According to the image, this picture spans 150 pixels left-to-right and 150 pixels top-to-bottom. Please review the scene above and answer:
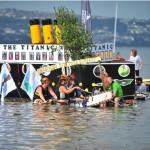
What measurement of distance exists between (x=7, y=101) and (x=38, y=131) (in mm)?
10366

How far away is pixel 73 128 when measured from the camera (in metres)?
27.2

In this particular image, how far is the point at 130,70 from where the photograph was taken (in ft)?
118

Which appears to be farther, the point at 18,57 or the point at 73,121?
the point at 18,57

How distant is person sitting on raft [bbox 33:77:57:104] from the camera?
3403 centimetres

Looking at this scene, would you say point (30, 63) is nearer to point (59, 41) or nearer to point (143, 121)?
point (59, 41)

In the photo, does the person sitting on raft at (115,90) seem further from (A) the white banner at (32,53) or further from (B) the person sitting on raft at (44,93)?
(A) the white banner at (32,53)

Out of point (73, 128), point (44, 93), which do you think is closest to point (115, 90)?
point (44, 93)

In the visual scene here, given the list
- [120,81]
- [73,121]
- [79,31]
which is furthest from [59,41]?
[73,121]

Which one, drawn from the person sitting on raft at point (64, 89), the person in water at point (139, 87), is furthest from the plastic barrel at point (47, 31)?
the person sitting on raft at point (64, 89)

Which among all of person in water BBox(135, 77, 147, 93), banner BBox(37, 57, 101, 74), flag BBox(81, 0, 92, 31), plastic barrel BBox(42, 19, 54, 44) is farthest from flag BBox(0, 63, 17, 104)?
person in water BBox(135, 77, 147, 93)

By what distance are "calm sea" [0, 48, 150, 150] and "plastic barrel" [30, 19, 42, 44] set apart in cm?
464

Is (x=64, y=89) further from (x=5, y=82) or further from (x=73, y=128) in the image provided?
(x=73, y=128)

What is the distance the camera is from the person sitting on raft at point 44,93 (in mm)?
34031

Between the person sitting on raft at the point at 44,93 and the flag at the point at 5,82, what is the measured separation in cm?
204
